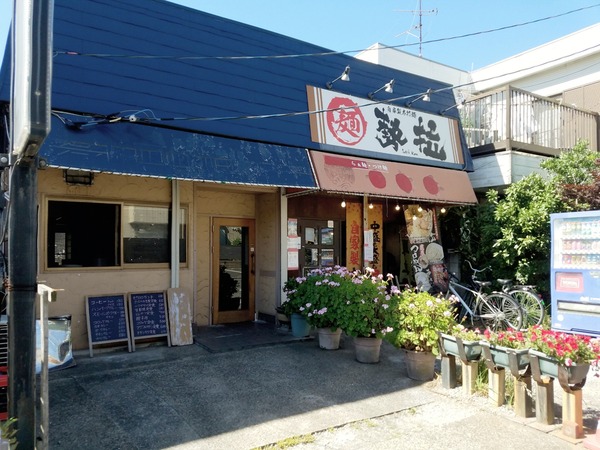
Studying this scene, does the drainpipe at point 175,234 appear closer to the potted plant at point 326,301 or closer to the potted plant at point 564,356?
the potted plant at point 326,301

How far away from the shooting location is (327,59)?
29.8 feet

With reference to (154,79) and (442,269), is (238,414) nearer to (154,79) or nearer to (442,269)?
(154,79)

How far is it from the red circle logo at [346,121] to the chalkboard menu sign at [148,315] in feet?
14.7

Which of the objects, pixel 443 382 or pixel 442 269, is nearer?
pixel 443 382

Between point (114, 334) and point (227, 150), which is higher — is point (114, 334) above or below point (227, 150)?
below

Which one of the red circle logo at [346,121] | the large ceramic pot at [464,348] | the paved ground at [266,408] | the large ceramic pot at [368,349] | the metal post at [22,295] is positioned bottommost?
the paved ground at [266,408]

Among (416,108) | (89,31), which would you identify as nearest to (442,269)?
(416,108)

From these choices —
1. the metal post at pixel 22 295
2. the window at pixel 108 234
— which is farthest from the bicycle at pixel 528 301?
the metal post at pixel 22 295

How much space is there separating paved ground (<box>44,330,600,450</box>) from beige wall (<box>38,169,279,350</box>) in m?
1.01

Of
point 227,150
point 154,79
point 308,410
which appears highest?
point 154,79

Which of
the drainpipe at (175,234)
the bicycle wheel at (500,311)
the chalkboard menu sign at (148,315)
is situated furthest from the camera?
the bicycle wheel at (500,311)

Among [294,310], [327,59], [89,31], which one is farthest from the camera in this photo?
[327,59]

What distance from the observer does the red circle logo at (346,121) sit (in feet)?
28.6

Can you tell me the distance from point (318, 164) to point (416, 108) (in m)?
3.51
